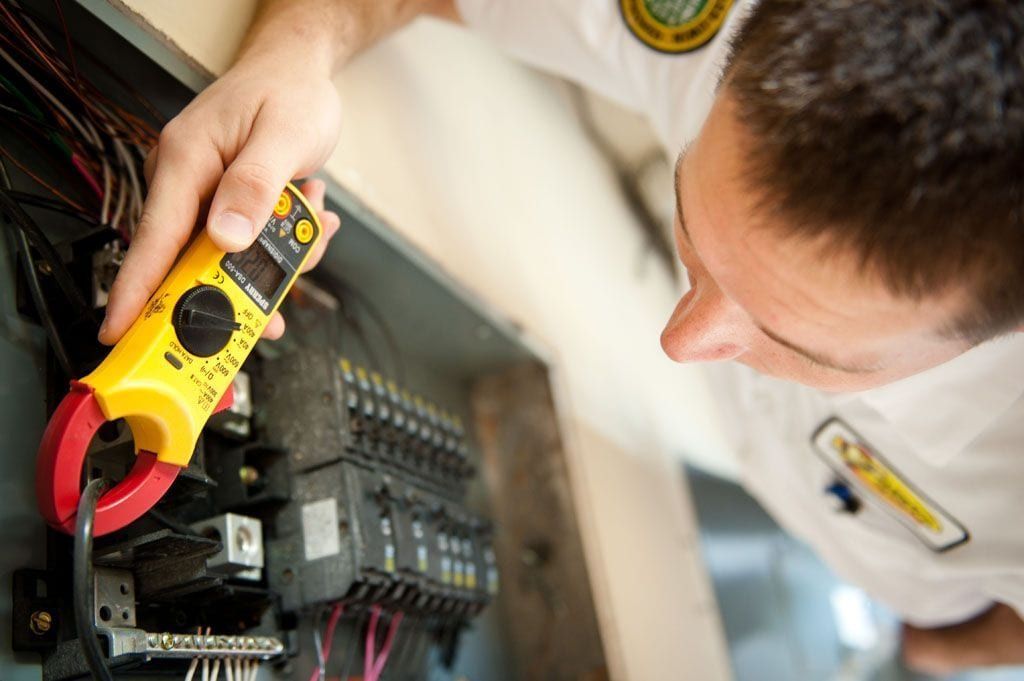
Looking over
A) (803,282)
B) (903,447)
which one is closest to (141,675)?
(803,282)

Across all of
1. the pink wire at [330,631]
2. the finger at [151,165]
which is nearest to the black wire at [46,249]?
the finger at [151,165]

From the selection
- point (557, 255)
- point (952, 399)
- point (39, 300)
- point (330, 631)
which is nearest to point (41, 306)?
point (39, 300)

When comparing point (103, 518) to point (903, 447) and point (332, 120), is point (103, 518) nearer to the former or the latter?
point (332, 120)

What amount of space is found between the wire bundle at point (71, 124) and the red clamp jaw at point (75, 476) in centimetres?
25

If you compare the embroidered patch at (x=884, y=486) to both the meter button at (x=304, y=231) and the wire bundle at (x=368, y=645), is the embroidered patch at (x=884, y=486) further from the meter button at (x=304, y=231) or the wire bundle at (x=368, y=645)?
the meter button at (x=304, y=231)

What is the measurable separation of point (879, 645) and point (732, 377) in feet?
4.45

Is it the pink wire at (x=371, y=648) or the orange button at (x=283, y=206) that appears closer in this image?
the orange button at (x=283, y=206)

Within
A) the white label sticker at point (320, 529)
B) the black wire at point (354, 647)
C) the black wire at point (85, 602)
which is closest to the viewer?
the black wire at point (85, 602)

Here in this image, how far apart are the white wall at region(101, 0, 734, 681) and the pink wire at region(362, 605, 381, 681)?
1.41ft

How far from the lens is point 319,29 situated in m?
0.88

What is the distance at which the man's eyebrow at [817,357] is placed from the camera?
2.37 feet

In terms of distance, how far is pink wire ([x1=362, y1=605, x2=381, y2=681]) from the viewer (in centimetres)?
98

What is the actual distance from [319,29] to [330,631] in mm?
687

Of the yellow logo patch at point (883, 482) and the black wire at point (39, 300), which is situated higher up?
the black wire at point (39, 300)
